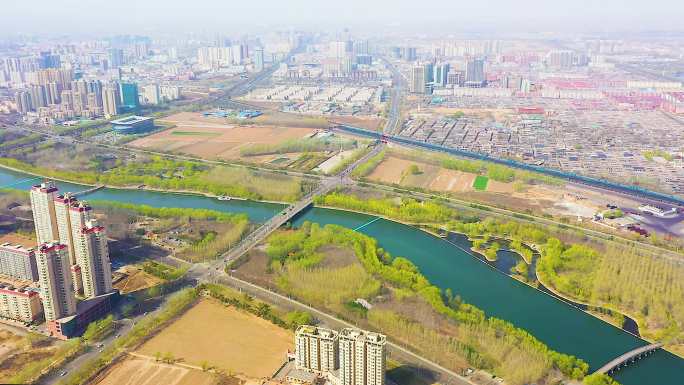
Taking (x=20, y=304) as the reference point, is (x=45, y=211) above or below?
above

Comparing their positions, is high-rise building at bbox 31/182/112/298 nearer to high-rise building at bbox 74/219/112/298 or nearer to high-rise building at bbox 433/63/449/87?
high-rise building at bbox 74/219/112/298

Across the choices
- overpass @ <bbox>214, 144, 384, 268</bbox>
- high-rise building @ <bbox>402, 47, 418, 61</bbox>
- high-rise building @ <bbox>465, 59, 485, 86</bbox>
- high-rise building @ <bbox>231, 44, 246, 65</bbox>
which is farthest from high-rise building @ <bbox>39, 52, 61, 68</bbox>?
overpass @ <bbox>214, 144, 384, 268</bbox>

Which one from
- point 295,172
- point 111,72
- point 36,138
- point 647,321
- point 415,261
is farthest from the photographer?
point 111,72

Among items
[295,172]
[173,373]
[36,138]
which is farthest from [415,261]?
[36,138]

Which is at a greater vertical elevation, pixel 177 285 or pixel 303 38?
pixel 303 38

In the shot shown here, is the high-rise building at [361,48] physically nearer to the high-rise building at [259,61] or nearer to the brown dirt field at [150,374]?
the high-rise building at [259,61]

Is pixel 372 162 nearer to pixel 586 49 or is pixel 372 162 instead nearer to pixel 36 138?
pixel 36 138

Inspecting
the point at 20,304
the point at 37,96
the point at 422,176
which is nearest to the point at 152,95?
the point at 37,96

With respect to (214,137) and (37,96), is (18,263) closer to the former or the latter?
(214,137)
